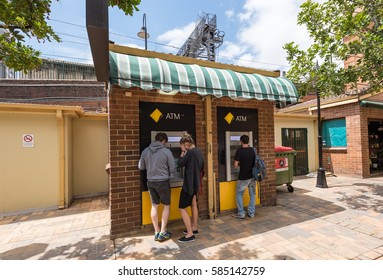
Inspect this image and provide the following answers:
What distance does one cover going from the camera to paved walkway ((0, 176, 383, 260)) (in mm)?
2918

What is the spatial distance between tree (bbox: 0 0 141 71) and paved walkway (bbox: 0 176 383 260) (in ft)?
9.74

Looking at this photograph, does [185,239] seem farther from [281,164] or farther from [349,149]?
[349,149]

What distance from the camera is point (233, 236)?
3.41m

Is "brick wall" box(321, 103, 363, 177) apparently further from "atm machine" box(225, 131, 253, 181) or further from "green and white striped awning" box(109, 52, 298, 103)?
"atm machine" box(225, 131, 253, 181)

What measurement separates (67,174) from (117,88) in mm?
3356

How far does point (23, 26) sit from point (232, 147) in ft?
13.7

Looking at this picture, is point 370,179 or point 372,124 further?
point 372,124

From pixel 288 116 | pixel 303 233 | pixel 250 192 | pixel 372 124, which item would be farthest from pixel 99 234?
pixel 372 124

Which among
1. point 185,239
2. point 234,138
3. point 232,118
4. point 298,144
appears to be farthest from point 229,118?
point 298,144

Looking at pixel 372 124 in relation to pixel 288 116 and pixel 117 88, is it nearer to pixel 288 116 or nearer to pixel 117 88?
pixel 288 116

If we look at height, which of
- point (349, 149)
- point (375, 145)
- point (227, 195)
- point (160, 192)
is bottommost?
point (227, 195)

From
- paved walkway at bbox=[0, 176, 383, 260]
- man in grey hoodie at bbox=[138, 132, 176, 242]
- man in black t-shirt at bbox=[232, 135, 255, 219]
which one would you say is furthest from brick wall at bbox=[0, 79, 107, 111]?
man in black t-shirt at bbox=[232, 135, 255, 219]

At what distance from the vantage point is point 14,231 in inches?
153

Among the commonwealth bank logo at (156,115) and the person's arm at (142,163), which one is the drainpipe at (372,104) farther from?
the person's arm at (142,163)
